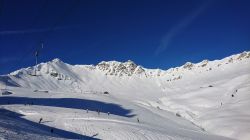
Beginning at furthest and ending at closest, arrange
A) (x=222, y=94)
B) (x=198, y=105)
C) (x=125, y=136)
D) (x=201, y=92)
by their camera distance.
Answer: (x=201, y=92)
(x=222, y=94)
(x=198, y=105)
(x=125, y=136)

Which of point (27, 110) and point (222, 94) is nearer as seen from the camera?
point (27, 110)

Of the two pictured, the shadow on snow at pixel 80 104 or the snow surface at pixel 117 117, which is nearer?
the snow surface at pixel 117 117

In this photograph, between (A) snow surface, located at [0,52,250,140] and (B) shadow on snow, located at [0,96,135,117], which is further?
(B) shadow on snow, located at [0,96,135,117]

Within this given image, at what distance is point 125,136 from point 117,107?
4753 cm

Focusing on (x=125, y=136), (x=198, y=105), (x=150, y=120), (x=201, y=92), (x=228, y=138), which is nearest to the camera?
(x=125, y=136)

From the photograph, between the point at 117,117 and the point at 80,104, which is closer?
the point at 117,117

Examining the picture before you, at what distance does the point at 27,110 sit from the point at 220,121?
54.5 m

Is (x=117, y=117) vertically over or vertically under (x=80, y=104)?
under

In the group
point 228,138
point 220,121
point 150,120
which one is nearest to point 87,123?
point 150,120

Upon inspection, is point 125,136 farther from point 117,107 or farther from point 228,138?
point 117,107

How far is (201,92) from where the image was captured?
174 metres

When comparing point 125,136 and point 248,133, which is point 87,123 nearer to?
point 125,136

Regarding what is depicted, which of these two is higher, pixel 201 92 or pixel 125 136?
pixel 201 92

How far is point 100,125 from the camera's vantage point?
2362 inches
